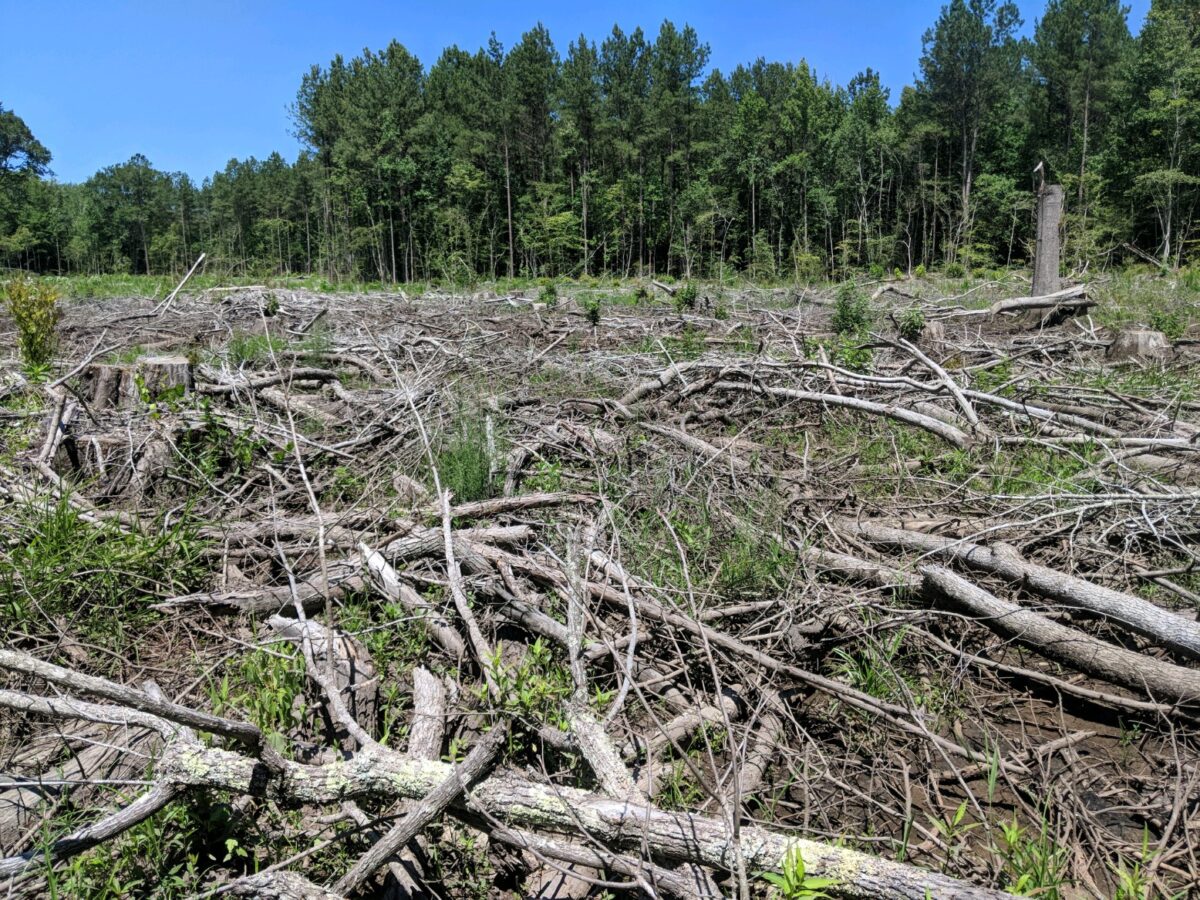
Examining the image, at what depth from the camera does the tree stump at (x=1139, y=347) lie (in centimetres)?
Answer: 563

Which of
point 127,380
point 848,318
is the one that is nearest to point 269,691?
point 127,380

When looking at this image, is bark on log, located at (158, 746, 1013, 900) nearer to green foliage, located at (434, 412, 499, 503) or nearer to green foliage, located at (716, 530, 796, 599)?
green foliage, located at (716, 530, 796, 599)

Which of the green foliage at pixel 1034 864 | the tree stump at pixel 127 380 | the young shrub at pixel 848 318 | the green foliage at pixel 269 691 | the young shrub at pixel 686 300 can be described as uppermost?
the young shrub at pixel 686 300

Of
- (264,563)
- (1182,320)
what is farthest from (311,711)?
(1182,320)

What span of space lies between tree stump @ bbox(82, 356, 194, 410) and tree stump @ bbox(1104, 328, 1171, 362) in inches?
275

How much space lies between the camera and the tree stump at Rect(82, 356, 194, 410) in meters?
4.31

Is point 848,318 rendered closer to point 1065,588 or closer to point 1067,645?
point 1065,588

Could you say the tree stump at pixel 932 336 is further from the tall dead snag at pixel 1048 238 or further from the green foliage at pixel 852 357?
the tall dead snag at pixel 1048 238

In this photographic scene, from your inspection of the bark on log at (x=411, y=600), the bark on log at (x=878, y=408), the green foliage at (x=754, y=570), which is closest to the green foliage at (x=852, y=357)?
the bark on log at (x=878, y=408)

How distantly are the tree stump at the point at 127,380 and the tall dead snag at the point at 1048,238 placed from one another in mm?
8506

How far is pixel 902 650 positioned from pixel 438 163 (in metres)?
47.7

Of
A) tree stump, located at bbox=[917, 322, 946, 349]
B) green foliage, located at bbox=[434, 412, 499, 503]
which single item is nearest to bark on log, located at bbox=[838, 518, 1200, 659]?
green foliage, located at bbox=[434, 412, 499, 503]

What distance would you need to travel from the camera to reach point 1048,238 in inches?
308

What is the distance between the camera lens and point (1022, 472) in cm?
355
